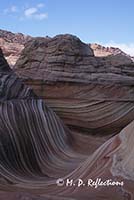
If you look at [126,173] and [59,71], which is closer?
[126,173]

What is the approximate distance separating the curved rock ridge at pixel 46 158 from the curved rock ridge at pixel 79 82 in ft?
5.46

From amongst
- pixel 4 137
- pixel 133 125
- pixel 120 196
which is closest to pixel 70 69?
pixel 4 137

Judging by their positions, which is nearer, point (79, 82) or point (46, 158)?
point (46, 158)

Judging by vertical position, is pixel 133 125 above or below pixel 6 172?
above

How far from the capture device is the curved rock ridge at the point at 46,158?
2117mm

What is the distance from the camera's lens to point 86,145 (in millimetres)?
4027

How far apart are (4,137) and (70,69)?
3353 millimetres

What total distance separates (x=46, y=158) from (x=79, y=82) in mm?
2966

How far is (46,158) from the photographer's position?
3.29 m

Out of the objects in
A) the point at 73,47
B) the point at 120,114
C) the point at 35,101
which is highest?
the point at 73,47

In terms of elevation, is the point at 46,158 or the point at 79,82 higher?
the point at 79,82

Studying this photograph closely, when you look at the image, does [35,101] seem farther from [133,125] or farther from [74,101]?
[74,101]

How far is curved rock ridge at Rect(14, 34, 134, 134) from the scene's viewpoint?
5.93 m

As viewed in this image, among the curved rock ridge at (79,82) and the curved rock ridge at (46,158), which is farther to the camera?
the curved rock ridge at (79,82)
